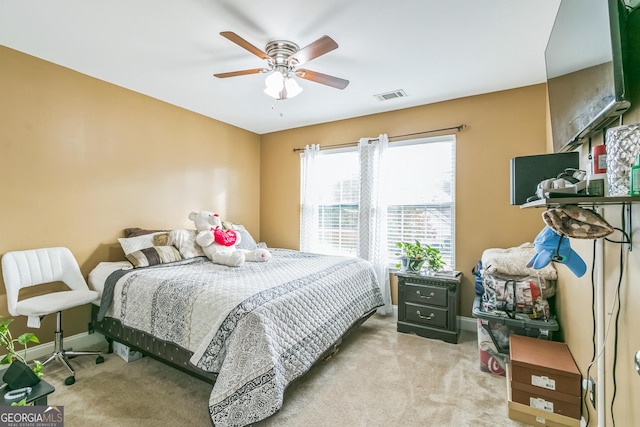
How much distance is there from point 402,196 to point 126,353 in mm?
3274

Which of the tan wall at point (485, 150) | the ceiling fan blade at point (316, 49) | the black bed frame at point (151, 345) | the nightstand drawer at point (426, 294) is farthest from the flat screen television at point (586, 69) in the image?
the black bed frame at point (151, 345)

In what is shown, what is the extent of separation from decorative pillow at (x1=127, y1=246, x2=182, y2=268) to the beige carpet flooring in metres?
0.84

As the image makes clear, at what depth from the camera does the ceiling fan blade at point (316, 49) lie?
188 cm

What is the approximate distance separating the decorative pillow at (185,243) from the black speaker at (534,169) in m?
2.86

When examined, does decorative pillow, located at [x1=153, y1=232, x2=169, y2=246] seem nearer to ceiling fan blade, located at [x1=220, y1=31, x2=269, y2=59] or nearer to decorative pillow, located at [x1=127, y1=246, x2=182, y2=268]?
decorative pillow, located at [x1=127, y1=246, x2=182, y2=268]

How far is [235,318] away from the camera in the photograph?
1.75m

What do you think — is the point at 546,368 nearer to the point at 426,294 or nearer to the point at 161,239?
the point at 426,294

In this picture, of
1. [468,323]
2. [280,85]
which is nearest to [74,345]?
[280,85]

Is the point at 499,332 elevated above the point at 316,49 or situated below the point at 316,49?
below

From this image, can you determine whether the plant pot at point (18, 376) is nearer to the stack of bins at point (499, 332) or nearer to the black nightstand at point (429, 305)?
the stack of bins at point (499, 332)

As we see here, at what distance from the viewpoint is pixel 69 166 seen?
277 cm

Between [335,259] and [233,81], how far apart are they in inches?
83.9

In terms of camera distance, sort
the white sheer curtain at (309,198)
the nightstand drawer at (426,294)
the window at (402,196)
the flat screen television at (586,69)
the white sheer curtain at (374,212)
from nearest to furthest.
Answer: the flat screen television at (586,69) < the nightstand drawer at (426,294) < the window at (402,196) < the white sheer curtain at (374,212) < the white sheer curtain at (309,198)

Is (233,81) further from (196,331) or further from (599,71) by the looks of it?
(599,71)
